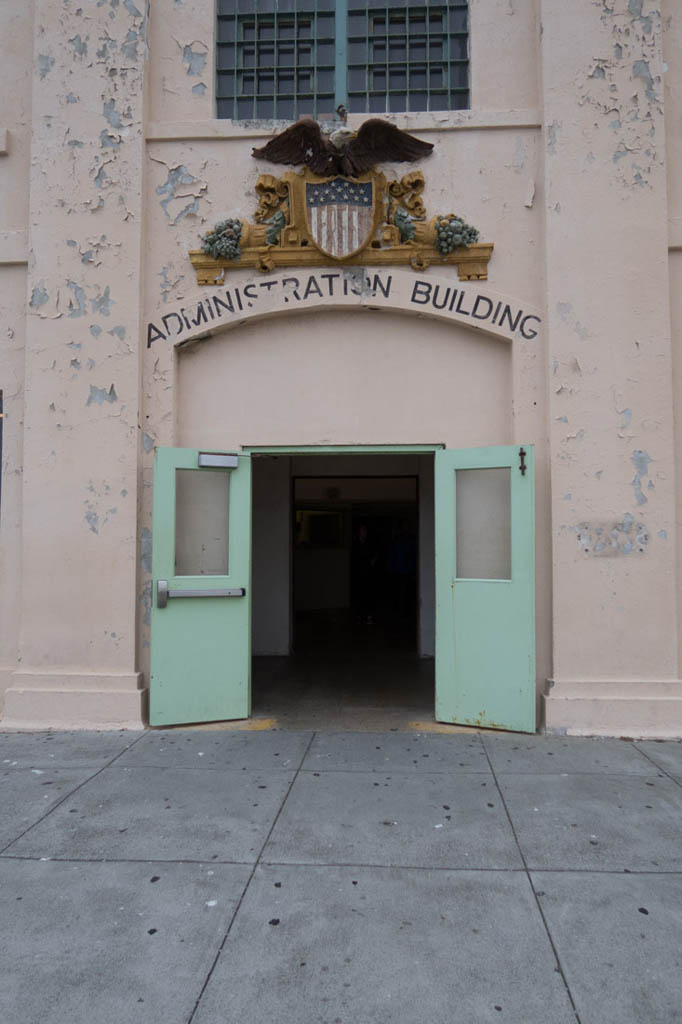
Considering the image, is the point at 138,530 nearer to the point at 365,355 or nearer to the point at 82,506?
the point at 82,506

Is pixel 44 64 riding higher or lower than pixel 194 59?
lower

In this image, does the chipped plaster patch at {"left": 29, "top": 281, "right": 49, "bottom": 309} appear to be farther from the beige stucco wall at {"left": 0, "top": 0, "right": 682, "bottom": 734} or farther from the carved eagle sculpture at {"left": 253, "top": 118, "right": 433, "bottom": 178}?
the carved eagle sculpture at {"left": 253, "top": 118, "right": 433, "bottom": 178}

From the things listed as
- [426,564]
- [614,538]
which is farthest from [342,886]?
[426,564]

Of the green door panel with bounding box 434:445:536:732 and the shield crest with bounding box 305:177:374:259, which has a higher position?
the shield crest with bounding box 305:177:374:259

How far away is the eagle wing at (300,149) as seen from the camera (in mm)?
5875

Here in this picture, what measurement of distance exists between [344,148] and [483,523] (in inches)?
141

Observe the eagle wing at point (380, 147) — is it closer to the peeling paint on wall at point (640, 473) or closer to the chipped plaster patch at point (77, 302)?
the chipped plaster patch at point (77, 302)

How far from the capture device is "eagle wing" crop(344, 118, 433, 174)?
588 cm

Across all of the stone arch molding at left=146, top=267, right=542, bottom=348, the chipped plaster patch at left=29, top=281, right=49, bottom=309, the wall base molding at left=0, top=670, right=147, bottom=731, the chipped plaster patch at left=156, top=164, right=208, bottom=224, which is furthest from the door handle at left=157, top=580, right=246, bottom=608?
the chipped plaster patch at left=156, top=164, right=208, bottom=224

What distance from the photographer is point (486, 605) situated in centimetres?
570

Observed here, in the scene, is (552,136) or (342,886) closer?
(342,886)

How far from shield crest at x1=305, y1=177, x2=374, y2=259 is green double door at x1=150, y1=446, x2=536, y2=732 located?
2043mm

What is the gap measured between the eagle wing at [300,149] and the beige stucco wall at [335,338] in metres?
0.22

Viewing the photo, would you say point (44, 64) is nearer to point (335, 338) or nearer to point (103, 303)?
point (103, 303)
